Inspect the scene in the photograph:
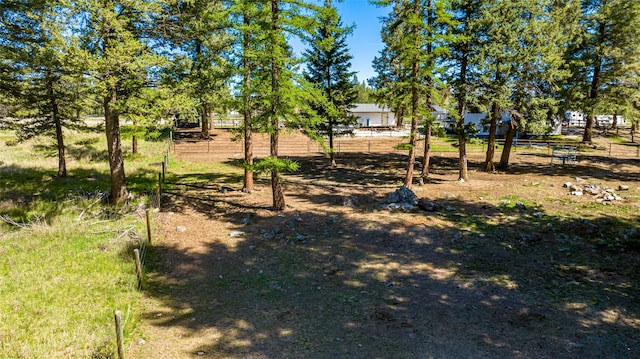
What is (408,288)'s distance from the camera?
9.80m

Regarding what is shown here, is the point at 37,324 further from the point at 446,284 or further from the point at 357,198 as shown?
the point at 357,198

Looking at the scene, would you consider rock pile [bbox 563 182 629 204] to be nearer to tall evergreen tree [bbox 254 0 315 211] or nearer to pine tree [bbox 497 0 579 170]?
pine tree [bbox 497 0 579 170]

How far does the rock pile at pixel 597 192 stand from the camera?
17.2 meters

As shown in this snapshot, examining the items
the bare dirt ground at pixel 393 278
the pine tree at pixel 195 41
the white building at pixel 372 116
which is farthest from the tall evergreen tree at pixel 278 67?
the white building at pixel 372 116

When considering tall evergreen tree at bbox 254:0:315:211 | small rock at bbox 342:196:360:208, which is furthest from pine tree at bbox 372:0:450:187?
tall evergreen tree at bbox 254:0:315:211

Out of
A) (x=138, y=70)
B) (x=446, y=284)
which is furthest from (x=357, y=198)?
(x=138, y=70)

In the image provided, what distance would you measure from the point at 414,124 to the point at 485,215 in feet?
19.4

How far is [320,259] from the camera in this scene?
11.7 metres

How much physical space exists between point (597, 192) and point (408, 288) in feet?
49.3

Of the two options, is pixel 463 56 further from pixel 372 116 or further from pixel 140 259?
pixel 372 116

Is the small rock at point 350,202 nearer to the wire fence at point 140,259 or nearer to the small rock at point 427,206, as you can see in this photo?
the small rock at point 427,206

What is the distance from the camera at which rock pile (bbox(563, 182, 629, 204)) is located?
56.6 feet

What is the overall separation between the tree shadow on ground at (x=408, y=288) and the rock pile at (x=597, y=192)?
406 centimetres

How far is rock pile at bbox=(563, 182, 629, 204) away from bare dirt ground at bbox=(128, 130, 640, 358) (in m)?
0.52
